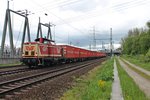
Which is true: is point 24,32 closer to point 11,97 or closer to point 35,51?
point 35,51

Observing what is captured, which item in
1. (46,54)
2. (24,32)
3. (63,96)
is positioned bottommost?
(63,96)

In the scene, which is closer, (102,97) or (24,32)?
(102,97)

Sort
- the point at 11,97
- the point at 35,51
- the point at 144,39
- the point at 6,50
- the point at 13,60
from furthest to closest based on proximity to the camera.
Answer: the point at 144,39 < the point at 6,50 < the point at 13,60 < the point at 35,51 < the point at 11,97

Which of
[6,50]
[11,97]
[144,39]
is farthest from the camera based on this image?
[144,39]

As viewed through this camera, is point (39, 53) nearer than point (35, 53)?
No

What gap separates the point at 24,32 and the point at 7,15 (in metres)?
8.28

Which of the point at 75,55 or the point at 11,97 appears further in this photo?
the point at 75,55

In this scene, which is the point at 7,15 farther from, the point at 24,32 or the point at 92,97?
the point at 92,97

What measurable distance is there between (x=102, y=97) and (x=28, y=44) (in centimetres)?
2306

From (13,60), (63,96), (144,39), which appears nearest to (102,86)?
(63,96)

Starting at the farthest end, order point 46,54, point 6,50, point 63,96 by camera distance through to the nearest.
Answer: point 6,50 < point 46,54 < point 63,96

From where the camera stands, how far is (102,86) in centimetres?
1411

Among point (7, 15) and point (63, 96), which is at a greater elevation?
point (7, 15)

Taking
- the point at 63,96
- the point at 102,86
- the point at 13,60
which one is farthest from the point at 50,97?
the point at 13,60
